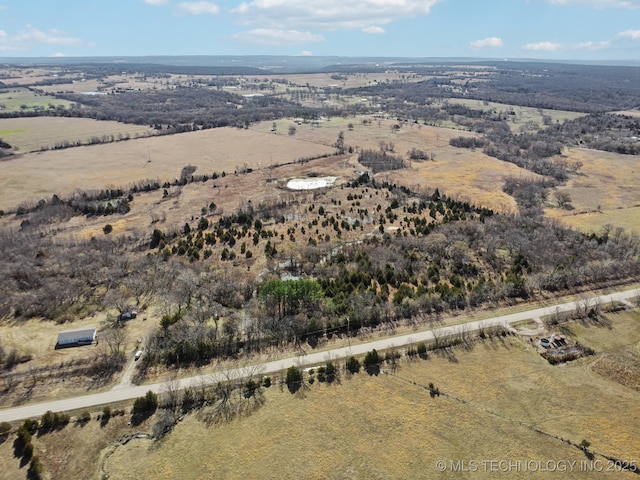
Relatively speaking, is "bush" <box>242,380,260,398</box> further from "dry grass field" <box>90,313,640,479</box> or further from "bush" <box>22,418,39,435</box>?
"bush" <box>22,418,39,435</box>

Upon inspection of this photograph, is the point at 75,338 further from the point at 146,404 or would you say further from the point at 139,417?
the point at 139,417

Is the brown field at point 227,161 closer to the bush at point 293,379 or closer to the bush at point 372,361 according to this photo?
the bush at point 372,361

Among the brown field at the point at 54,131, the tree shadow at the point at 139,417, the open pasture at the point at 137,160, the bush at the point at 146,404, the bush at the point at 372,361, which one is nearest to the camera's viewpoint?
the tree shadow at the point at 139,417

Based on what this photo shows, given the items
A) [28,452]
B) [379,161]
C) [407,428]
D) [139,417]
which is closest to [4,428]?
[28,452]

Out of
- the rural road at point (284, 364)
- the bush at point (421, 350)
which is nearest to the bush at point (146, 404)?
the rural road at point (284, 364)

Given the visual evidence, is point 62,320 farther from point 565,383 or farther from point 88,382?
point 565,383

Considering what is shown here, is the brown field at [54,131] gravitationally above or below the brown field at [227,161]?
above

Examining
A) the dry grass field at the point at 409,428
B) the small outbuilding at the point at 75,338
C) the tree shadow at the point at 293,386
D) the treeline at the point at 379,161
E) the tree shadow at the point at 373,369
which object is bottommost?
the dry grass field at the point at 409,428

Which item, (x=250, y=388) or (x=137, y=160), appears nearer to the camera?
(x=250, y=388)
